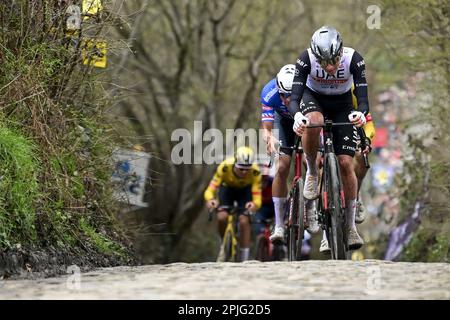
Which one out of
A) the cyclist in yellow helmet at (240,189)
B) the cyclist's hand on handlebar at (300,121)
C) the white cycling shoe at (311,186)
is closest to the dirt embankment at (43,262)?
the white cycling shoe at (311,186)

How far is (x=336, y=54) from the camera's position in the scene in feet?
35.9

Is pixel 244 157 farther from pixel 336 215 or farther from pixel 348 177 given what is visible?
pixel 336 215

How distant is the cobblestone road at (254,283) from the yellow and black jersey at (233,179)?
748 cm

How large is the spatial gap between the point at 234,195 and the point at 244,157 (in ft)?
4.51

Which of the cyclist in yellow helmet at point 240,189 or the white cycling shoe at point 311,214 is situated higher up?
the cyclist in yellow helmet at point 240,189

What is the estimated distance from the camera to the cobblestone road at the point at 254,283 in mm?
8078

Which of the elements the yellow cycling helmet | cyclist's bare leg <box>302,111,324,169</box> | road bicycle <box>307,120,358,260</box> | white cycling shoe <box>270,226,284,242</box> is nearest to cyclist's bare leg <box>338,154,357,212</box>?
road bicycle <box>307,120,358,260</box>

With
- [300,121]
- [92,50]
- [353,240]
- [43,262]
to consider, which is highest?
[92,50]

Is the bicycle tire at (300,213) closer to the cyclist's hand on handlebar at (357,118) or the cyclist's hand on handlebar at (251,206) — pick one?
the cyclist's hand on handlebar at (357,118)

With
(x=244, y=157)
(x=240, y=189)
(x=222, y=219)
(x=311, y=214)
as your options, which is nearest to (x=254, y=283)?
(x=311, y=214)

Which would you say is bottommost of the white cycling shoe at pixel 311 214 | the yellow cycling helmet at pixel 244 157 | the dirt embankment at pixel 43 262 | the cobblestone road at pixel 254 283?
the cobblestone road at pixel 254 283

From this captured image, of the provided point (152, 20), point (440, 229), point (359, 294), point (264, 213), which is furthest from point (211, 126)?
point (359, 294)

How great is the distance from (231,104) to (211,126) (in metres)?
3.22

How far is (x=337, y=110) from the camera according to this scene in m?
11.6
